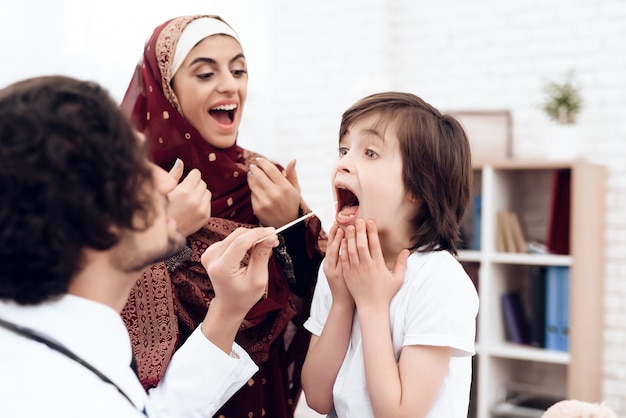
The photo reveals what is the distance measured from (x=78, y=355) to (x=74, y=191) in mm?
198

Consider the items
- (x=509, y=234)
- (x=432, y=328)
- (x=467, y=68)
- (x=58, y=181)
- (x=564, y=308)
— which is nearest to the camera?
(x=58, y=181)

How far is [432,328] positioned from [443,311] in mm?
37

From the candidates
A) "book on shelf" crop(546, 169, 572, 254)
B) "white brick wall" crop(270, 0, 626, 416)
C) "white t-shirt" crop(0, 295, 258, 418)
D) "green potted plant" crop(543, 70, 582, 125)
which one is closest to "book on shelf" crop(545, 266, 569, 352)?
"book on shelf" crop(546, 169, 572, 254)

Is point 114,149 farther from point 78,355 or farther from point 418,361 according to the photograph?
point 418,361

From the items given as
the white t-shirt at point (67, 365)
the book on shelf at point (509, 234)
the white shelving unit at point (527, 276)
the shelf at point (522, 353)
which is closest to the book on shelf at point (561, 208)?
the white shelving unit at point (527, 276)

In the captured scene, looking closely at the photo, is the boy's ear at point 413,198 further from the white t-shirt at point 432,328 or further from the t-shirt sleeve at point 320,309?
the t-shirt sleeve at point 320,309

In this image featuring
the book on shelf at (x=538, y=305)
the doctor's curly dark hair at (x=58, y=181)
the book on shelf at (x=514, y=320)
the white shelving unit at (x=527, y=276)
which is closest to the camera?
the doctor's curly dark hair at (x=58, y=181)

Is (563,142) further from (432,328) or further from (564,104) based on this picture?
(432,328)

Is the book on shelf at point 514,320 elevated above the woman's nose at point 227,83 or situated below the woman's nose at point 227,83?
below

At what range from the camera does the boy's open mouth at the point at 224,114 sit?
157 centimetres

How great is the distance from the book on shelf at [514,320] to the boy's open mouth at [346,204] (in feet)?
6.36

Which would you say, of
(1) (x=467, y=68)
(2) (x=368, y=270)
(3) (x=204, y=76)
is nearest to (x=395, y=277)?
(2) (x=368, y=270)

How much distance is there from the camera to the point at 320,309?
1403mm

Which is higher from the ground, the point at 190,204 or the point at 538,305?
the point at 190,204
